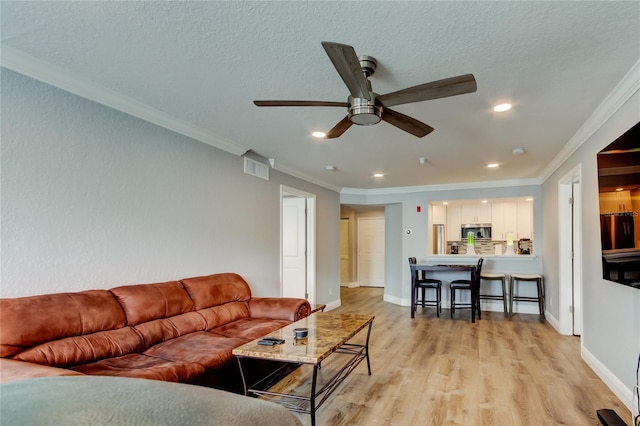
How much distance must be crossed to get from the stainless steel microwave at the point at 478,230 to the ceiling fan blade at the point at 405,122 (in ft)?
21.1

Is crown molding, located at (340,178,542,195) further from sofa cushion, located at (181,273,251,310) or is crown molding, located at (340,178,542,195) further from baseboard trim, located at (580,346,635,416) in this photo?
sofa cushion, located at (181,273,251,310)

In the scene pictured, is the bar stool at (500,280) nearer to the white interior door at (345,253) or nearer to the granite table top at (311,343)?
the granite table top at (311,343)

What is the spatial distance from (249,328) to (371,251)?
22.6 feet

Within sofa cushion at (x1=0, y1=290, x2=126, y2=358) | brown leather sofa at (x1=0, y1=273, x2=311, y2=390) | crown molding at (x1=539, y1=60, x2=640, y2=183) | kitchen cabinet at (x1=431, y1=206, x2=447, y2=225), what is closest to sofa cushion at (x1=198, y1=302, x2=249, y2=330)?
brown leather sofa at (x1=0, y1=273, x2=311, y2=390)

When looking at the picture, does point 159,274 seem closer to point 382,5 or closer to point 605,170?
point 382,5

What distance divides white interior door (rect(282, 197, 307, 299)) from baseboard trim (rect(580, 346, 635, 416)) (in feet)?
12.5

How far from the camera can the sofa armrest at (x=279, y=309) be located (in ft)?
11.8

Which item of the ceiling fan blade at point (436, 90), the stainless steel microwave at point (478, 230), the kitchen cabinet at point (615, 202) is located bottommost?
the stainless steel microwave at point (478, 230)

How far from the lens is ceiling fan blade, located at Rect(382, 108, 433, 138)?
7.63ft

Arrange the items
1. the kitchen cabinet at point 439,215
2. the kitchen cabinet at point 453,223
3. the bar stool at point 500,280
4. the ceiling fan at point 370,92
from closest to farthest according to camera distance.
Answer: the ceiling fan at point 370,92
the bar stool at point 500,280
the kitchen cabinet at point 439,215
the kitchen cabinet at point 453,223

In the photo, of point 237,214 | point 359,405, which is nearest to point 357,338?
point 359,405

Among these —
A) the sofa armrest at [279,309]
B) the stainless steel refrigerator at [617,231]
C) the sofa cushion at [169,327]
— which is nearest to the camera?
the stainless steel refrigerator at [617,231]

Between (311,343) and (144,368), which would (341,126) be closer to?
(311,343)

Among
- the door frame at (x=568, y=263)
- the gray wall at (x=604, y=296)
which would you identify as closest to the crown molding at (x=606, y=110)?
the gray wall at (x=604, y=296)
